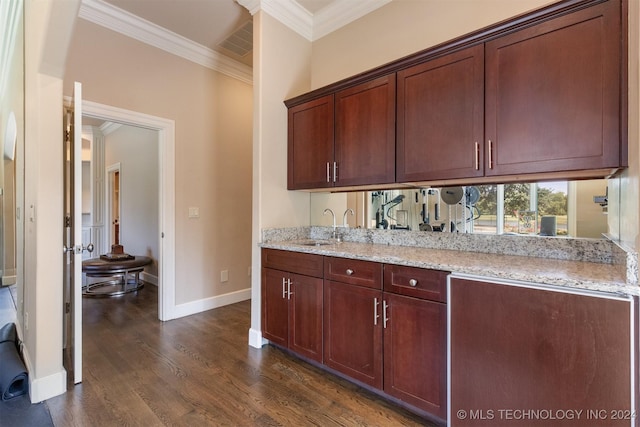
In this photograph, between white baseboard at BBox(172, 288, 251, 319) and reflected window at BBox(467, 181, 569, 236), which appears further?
white baseboard at BBox(172, 288, 251, 319)

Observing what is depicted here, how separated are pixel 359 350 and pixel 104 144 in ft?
22.4

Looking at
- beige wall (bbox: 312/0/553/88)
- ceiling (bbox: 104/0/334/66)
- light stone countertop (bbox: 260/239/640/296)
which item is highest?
ceiling (bbox: 104/0/334/66)

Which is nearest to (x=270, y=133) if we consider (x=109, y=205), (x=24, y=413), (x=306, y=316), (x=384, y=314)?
(x=306, y=316)

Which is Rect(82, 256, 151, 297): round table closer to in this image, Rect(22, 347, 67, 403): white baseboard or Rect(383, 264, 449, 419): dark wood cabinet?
Rect(22, 347, 67, 403): white baseboard

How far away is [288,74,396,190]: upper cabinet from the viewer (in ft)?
7.38

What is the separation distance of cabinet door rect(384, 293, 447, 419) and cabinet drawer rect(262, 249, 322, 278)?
61cm

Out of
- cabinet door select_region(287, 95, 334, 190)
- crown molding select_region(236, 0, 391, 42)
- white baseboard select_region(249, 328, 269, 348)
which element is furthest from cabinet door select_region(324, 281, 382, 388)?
crown molding select_region(236, 0, 391, 42)

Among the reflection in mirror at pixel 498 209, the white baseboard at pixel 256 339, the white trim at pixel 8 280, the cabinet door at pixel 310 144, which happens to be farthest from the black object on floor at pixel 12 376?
the white trim at pixel 8 280

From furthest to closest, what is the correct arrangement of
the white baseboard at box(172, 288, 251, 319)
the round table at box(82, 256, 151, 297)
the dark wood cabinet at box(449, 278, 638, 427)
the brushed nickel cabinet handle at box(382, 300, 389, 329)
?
the round table at box(82, 256, 151, 297)
the white baseboard at box(172, 288, 251, 319)
the brushed nickel cabinet handle at box(382, 300, 389, 329)
the dark wood cabinet at box(449, 278, 638, 427)

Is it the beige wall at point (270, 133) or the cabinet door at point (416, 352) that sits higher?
the beige wall at point (270, 133)

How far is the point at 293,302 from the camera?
7.95 ft

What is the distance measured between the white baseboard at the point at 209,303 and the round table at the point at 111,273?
1.46 meters

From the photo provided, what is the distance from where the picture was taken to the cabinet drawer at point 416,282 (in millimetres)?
1619

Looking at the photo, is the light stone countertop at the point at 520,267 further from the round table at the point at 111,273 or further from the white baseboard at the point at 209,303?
the round table at the point at 111,273
